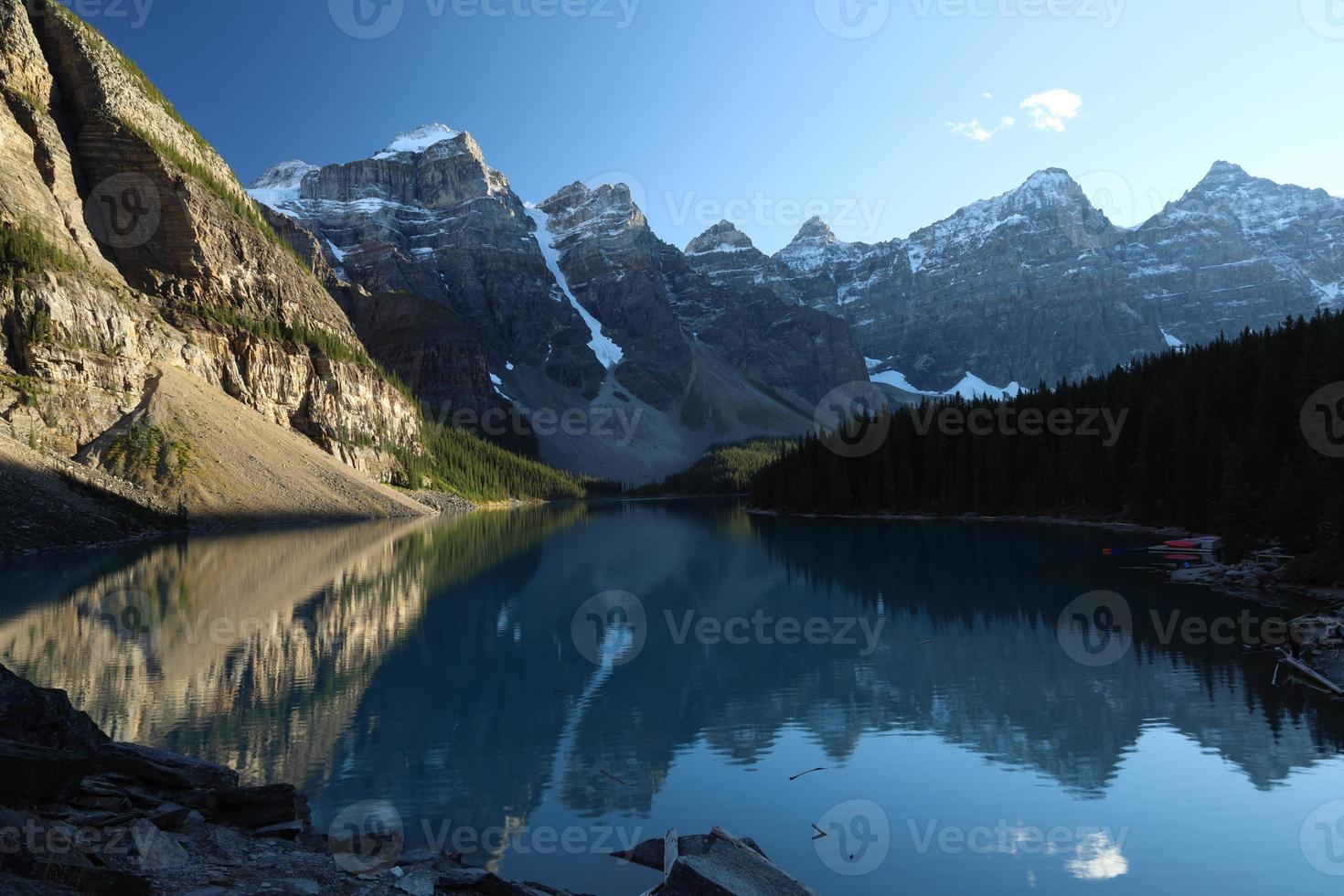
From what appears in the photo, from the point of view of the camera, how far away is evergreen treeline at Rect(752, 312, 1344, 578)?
34.3 metres

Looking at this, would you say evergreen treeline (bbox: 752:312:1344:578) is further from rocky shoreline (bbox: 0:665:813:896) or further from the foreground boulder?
rocky shoreline (bbox: 0:665:813:896)

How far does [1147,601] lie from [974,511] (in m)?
59.5

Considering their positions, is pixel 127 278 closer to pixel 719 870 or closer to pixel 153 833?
pixel 153 833

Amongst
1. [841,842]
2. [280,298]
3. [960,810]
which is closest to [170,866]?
[841,842]

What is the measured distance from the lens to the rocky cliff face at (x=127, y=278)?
69.4m

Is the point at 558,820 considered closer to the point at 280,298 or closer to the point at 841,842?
the point at 841,842

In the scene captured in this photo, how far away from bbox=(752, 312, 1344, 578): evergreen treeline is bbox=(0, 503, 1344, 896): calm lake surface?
625 centimetres

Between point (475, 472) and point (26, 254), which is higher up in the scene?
point (26, 254)

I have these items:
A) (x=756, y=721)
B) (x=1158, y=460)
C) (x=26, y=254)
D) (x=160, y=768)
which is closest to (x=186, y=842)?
(x=160, y=768)

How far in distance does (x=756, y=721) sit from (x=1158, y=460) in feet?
190

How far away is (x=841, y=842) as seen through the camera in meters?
10.8

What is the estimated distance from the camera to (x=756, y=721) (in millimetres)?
16531

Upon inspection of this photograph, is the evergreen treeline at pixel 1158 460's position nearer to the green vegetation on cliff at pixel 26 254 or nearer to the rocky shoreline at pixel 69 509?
the rocky shoreline at pixel 69 509

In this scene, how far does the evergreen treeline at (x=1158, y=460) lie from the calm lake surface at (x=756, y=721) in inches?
246
